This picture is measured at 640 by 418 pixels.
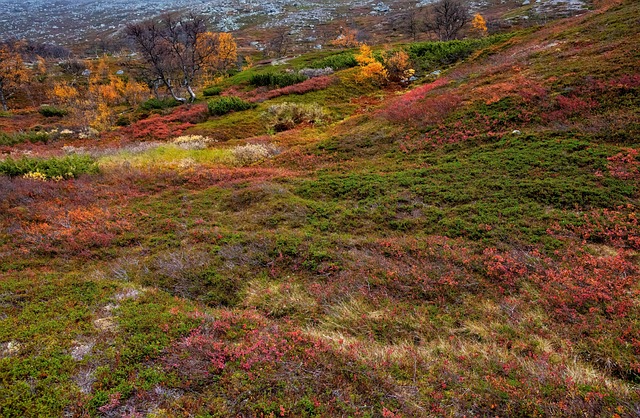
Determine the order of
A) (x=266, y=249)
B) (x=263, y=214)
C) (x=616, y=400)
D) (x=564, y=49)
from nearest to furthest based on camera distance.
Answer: (x=616, y=400) → (x=266, y=249) → (x=263, y=214) → (x=564, y=49)

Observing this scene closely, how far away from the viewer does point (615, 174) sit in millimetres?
12102

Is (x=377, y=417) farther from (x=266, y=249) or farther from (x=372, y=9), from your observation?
(x=372, y=9)

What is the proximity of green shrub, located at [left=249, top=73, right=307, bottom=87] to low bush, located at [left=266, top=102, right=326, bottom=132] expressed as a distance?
13032mm

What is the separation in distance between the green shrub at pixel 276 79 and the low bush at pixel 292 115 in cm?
1303

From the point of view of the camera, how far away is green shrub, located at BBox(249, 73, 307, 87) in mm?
45156

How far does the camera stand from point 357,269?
9602mm

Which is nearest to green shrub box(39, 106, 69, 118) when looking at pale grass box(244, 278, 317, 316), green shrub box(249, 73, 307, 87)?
green shrub box(249, 73, 307, 87)

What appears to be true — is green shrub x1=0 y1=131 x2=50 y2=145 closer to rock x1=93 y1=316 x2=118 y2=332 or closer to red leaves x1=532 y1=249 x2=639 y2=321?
rock x1=93 y1=316 x2=118 y2=332

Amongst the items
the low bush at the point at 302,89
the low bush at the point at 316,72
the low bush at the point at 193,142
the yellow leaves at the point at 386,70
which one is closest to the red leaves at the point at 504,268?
the low bush at the point at 193,142

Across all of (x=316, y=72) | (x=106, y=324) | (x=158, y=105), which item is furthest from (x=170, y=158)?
(x=316, y=72)

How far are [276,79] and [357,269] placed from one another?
42.7 metres

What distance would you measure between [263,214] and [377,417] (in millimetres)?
10074

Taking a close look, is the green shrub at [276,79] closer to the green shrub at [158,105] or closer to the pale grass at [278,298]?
the green shrub at [158,105]

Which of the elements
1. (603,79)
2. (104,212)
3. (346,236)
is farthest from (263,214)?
(603,79)
